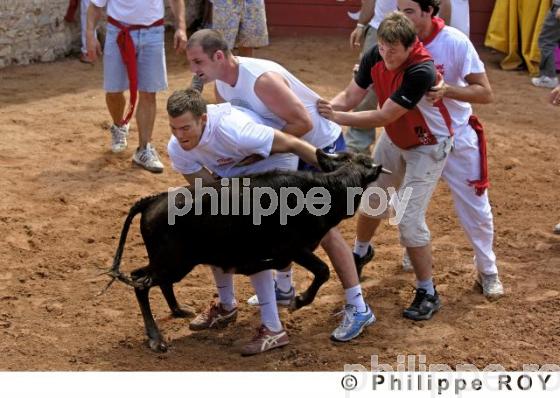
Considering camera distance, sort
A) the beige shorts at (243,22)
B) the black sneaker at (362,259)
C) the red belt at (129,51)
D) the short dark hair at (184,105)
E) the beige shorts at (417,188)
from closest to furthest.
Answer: the short dark hair at (184,105) → the beige shorts at (417,188) → the black sneaker at (362,259) → the red belt at (129,51) → the beige shorts at (243,22)

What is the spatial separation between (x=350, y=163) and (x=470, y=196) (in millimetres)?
965

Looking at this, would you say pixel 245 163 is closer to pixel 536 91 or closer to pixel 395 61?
pixel 395 61

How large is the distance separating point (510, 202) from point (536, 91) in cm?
358

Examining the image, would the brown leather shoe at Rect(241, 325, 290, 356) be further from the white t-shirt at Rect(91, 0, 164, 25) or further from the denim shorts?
the white t-shirt at Rect(91, 0, 164, 25)

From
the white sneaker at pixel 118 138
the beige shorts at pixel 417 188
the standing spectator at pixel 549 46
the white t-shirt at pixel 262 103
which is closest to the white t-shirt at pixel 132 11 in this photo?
the white sneaker at pixel 118 138

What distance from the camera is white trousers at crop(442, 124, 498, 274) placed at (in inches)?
231

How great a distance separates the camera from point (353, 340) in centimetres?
561

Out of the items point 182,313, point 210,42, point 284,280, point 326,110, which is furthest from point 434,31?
point 182,313

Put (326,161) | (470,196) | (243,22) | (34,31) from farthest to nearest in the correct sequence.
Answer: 1. (34,31)
2. (243,22)
3. (470,196)
4. (326,161)

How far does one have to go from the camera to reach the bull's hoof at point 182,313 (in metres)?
5.84

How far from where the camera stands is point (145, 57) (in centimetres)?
838

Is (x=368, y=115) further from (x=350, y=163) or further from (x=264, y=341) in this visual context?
(x=264, y=341)

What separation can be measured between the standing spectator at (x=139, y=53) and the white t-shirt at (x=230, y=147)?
2929 mm

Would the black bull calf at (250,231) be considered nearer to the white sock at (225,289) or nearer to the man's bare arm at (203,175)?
the man's bare arm at (203,175)
